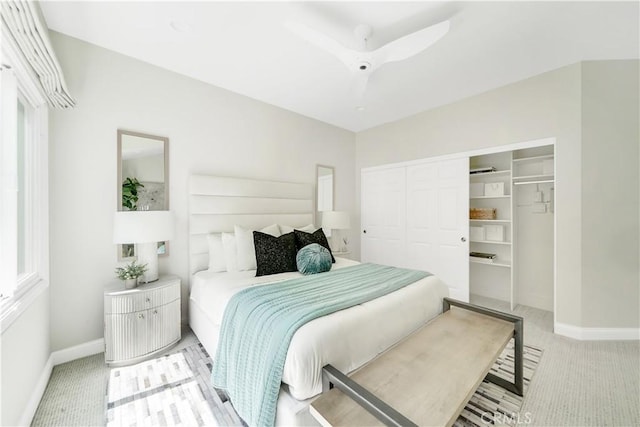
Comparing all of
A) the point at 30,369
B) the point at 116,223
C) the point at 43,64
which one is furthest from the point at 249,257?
the point at 43,64

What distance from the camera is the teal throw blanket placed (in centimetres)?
138

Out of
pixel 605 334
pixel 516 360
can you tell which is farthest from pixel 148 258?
pixel 605 334

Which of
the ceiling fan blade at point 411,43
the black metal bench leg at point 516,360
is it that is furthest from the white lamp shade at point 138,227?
the black metal bench leg at point 516,360

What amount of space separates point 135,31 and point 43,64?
811 mm

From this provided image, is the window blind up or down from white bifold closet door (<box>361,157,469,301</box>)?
up

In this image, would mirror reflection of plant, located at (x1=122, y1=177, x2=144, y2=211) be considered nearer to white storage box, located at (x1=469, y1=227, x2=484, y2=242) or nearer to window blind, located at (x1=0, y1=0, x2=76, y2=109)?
window blind, located at (x1=0, y1=0, x2=76, y2=109)

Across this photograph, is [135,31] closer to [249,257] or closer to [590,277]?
[249,257]

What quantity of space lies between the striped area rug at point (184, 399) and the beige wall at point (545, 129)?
1177 millimetres

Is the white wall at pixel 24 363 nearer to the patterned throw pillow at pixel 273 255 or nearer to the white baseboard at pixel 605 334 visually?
the patterned throw pillow at pixel 273 255

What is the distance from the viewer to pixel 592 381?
197cm

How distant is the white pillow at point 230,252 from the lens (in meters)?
2.71

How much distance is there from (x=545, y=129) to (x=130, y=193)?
4397 mm

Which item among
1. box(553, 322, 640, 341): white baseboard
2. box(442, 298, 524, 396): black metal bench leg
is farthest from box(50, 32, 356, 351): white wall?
box(553, 322, 640, 341): white baseboard

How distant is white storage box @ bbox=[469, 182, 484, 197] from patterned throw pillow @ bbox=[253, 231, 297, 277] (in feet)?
9.65
